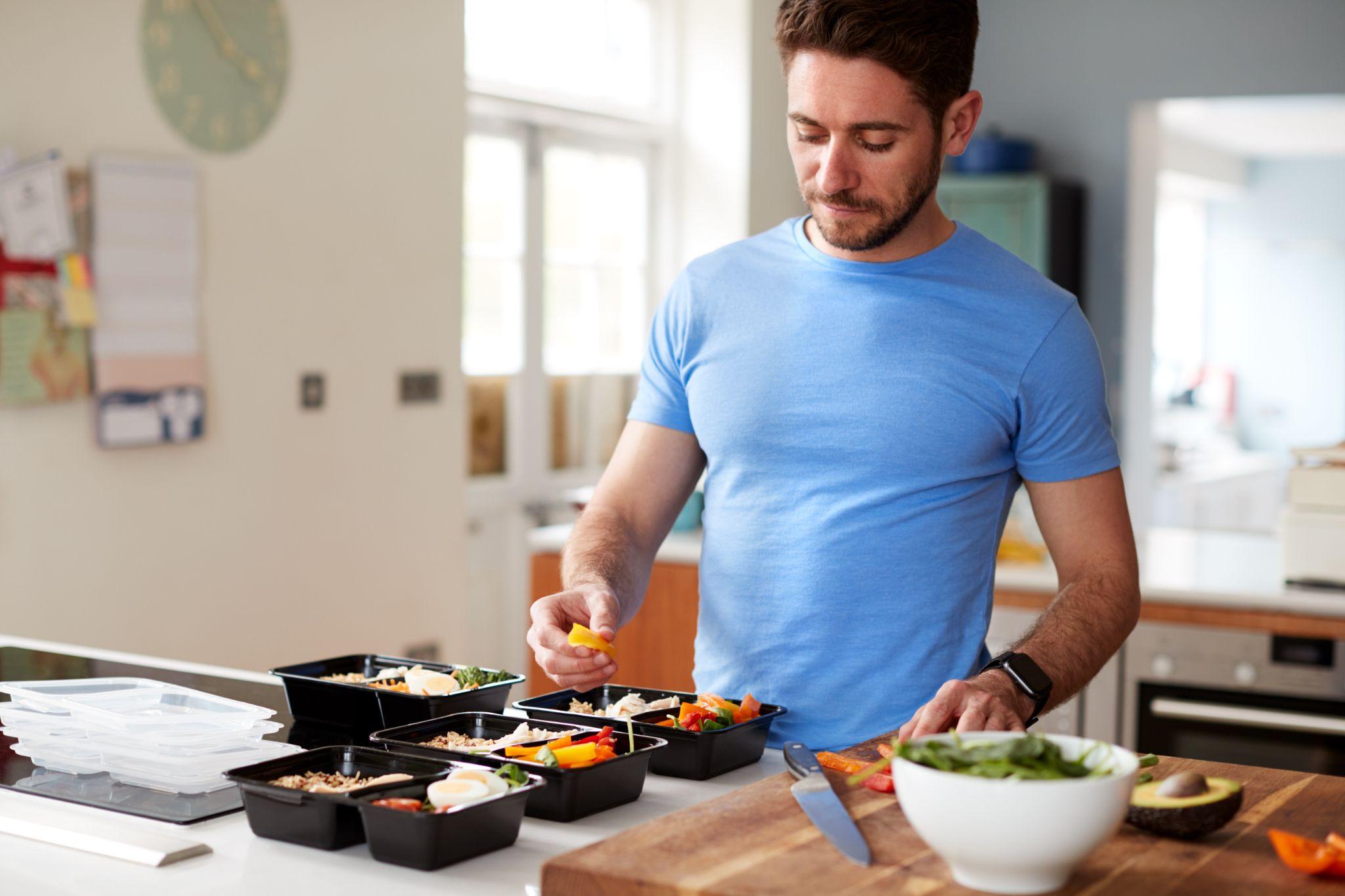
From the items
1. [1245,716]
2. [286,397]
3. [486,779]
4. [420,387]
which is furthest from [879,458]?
[420,387]

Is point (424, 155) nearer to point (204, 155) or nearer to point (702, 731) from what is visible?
point (204, 155)

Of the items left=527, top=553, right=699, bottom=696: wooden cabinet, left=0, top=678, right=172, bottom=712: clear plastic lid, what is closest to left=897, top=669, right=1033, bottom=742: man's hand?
left=0, top=678, right=172, bottom=712: clear plastic lid

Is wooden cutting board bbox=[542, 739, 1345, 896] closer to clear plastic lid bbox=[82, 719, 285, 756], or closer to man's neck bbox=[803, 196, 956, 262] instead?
clear plastic lid bbox=[82, 719, 285, 756]

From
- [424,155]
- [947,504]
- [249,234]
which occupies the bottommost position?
[947,504]

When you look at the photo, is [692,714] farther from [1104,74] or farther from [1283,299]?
[1283,299]

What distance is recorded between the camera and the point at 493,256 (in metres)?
5.17

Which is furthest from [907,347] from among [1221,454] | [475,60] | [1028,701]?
[1221,454]

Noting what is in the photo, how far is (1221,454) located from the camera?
779 cm

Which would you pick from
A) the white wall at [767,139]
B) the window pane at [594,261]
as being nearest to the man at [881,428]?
the window pane at [594,261]

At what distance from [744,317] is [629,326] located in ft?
13.6

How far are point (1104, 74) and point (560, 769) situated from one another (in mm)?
5250

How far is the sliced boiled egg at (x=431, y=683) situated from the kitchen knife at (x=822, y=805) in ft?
1.23

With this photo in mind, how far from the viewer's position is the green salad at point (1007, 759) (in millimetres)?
1004

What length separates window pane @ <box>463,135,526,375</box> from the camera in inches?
200
